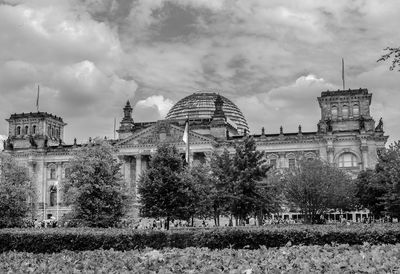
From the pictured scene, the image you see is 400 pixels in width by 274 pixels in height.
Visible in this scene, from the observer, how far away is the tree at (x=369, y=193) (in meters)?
Result: 61.5

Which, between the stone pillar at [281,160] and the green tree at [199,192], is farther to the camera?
the stone pillar at [281,160]

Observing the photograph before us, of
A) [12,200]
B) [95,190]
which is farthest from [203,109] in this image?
[95,190]

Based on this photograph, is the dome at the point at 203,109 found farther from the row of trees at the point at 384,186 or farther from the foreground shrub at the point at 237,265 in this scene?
the foreground shrub at the point at 237,265

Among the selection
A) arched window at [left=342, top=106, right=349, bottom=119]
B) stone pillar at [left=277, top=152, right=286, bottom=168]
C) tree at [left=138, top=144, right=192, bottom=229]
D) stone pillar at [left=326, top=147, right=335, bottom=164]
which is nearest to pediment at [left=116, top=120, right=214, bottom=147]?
stone pillar at [left=277, top=152, right=286, bottom=168]

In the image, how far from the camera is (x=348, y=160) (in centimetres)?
8656

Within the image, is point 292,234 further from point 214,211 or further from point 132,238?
point 214,211

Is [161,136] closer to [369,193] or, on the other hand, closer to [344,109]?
[344,109]

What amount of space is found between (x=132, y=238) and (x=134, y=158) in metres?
69.7

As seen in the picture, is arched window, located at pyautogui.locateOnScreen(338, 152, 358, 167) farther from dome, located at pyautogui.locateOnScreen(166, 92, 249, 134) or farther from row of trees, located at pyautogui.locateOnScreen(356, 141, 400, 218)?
dome, located at pyautogui.locateOnScreen(166, 92, 249, 134)

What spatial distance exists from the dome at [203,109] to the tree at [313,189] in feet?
154

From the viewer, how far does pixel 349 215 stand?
83.2 m

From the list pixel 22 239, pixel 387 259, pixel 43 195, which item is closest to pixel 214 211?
pixel 22 239

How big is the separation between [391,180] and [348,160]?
3977 cm

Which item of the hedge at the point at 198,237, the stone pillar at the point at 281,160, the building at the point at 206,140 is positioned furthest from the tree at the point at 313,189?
the hedge at the point at 198,237
